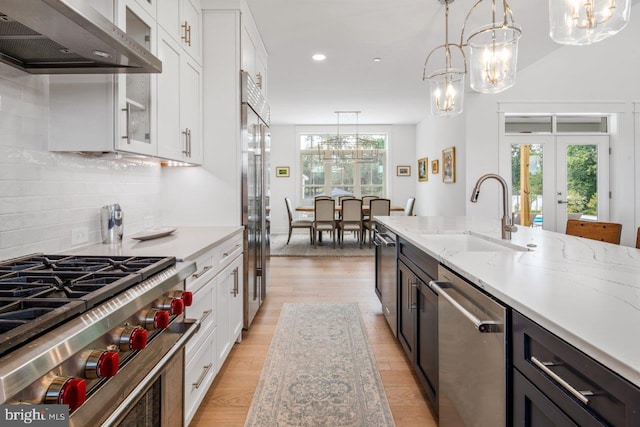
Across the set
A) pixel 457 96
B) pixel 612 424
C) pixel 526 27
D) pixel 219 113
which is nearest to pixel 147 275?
pixel 612 424

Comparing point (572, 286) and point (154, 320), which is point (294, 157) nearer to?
point (154, 320)

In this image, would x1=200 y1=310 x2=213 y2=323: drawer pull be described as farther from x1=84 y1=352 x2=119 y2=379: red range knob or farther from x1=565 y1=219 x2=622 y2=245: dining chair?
x1=565 y1=219 x2=622 y2=245: dining chair

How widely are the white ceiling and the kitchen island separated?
2.36 metres

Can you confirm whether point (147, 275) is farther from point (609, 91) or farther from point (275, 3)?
point (609, 91)

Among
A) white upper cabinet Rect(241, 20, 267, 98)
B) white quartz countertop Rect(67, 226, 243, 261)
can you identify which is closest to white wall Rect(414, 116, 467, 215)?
white upper cabinet Rect(241, 20, 267, 98)

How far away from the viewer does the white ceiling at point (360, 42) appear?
3.15 m

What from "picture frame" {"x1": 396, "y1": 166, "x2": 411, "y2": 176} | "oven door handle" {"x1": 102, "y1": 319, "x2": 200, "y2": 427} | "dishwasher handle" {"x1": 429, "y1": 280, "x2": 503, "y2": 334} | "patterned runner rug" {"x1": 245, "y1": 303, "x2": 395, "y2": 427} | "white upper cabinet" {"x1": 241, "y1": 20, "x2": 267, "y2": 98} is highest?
"white upper cabinet" {"x1": 241, "y1": 20, "x2": 267, "y2": 98}

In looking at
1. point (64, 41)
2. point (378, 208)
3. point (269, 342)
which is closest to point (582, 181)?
point (378, 208)

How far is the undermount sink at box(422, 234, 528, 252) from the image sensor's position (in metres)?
1.79

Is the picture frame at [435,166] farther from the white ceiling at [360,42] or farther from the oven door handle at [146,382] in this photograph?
the oven door handle at [146,382]

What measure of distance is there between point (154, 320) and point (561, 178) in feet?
21.2

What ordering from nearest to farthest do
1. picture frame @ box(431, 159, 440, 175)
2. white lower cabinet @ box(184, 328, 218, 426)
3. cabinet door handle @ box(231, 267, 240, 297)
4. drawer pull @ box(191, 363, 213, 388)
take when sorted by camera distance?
1. white lower cabinet @ box(184, 328, 218, 426)
2. drawer pull @ box(191, 363, 213, 388)
3. cabinet door handle @ box(231, 267, 240, 297)
4. picture frame @ box(431, 159, 440, 175)

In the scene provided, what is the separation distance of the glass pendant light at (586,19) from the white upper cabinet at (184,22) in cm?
197

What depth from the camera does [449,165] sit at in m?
6.51
